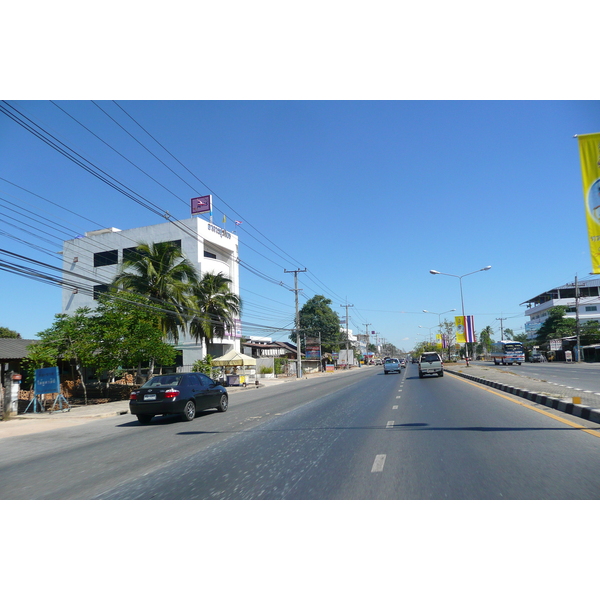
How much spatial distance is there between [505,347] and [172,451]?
190 ft

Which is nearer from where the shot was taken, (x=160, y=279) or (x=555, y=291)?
(x=160, y=279)

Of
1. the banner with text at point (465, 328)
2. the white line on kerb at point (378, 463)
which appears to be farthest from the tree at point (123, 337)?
the banner with text at point (465, 328)

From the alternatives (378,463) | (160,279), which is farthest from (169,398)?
(160,279)

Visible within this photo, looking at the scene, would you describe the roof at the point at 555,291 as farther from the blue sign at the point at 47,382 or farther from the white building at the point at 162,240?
the blue sign at the point at 47,382

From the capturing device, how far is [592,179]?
929 cm

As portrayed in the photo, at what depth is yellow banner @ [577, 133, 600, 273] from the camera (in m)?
9.22

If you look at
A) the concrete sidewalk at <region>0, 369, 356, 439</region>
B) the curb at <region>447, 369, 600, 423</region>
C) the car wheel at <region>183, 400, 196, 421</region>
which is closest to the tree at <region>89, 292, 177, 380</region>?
the concrete sidewalk at <region>0, 369, 356, 439</region>

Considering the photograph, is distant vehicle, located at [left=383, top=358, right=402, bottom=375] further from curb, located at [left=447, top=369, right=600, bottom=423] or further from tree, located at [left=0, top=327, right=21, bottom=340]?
tree, located at [left=0, top=327, right=21, bottom=340]

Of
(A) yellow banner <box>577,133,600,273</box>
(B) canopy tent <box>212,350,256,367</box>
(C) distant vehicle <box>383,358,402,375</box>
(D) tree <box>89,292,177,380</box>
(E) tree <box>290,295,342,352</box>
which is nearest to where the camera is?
(A) yellow banner <box>577,133,600,273</box>

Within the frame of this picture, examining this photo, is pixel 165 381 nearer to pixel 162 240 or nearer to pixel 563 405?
pixel 563 405

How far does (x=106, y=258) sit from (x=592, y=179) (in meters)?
51.7

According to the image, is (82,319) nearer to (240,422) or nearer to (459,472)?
(240,422)

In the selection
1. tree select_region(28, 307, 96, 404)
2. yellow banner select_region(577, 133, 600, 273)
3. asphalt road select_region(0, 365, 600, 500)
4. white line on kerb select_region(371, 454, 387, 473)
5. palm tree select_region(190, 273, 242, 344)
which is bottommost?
asphalt road select_region(0, 365, 600, 500)
